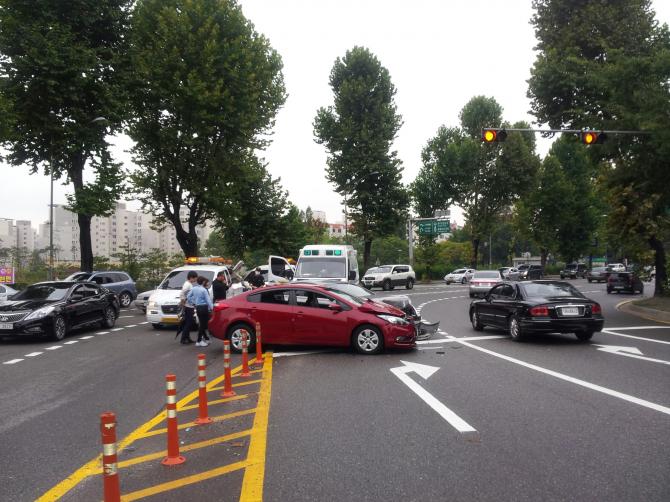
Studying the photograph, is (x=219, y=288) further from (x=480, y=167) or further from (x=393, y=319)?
(x=480, y=167)

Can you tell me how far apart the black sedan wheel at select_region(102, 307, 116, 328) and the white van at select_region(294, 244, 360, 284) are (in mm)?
5995

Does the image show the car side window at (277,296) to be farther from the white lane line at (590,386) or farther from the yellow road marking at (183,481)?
the yellow road marking at (183,481)

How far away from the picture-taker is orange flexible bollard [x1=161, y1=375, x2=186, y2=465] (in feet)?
16.2

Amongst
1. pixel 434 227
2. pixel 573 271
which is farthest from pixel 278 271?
pixel 573 271

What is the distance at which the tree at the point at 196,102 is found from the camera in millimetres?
28094

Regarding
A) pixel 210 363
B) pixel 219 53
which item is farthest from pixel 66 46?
pixel 210 363

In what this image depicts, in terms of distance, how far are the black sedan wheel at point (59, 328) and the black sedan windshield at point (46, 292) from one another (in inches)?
28.3

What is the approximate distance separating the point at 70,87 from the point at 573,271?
192 ft

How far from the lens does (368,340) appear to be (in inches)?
454

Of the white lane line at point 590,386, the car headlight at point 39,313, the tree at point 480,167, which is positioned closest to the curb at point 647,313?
the white lane line at point 590,386

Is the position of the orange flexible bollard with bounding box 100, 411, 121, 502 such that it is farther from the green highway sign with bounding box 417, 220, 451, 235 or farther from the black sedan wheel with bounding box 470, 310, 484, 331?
the green highway sign with bounding box 417, 220, 451, 235

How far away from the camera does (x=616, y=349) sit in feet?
39.4

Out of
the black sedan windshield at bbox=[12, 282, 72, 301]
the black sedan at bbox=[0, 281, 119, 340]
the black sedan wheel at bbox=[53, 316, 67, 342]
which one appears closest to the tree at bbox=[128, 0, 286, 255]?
the black sedan at bbox=[0, 281, 119, 340]

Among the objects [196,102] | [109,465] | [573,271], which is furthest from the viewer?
[573,271]
